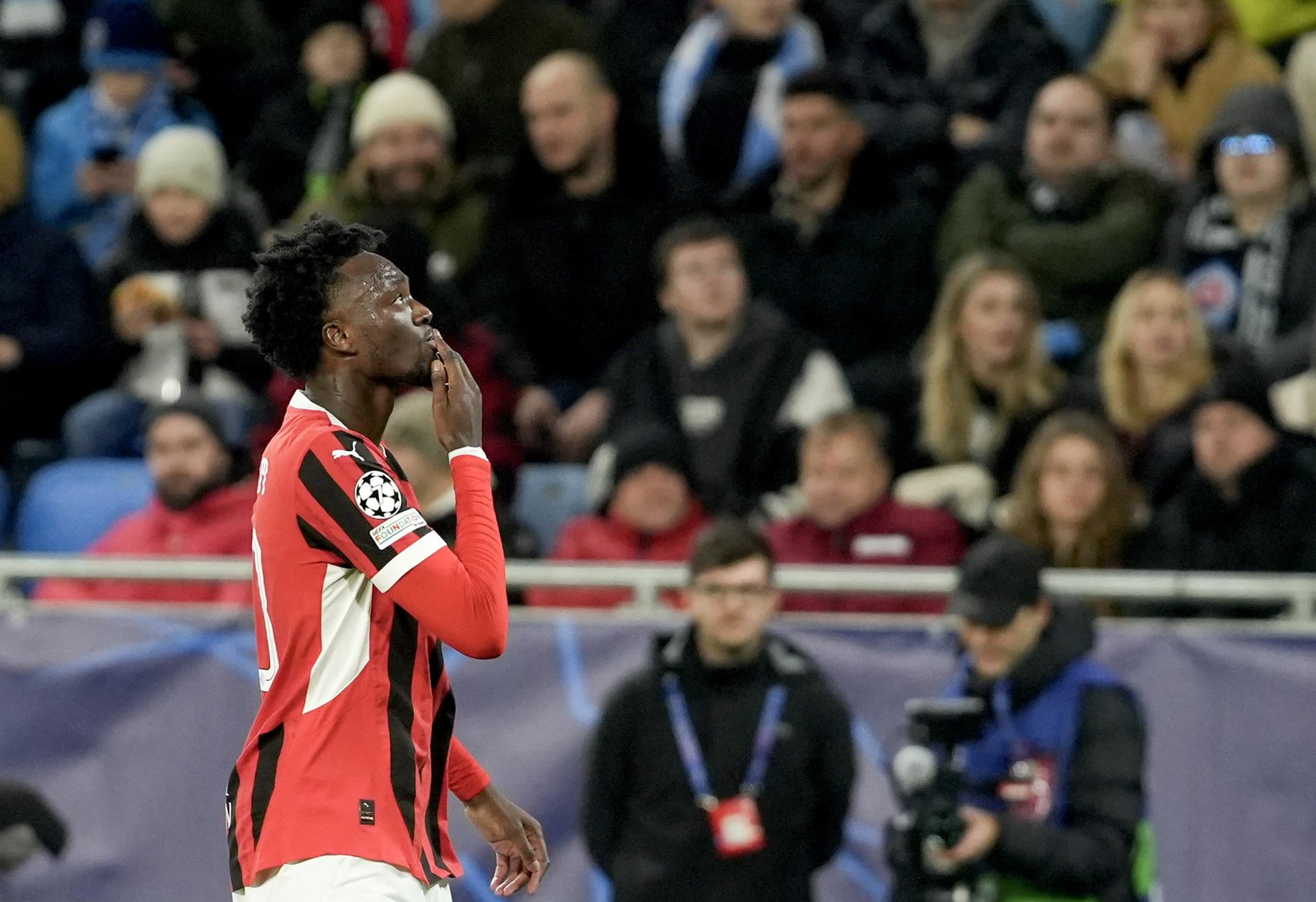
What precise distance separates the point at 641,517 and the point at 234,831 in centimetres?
352

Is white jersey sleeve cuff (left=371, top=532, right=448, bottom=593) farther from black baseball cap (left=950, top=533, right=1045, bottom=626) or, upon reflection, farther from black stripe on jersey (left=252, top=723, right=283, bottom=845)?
black baseball cap (left=950, top=533, right=1045, bottom=626)

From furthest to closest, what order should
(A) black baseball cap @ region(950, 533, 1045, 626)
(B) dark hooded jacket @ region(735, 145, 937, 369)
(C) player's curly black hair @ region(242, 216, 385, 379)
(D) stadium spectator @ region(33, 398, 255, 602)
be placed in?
(B) dark hooded jacket @ region(735, 145, 937, 369) < (D) stadium spectator @ region(33, 398, 255, 602) < (A) black baseball cap @ region(950, 533, 1045, 626) < (C) player's curly black hair @ region(242, 216, 385, 379)

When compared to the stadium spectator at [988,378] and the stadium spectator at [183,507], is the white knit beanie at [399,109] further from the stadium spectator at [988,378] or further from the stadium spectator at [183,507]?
the stadium spectator at [988,378]

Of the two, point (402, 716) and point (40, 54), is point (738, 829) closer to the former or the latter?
point (402, 716)

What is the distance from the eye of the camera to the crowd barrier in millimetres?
6551

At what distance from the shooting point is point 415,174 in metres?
8.84

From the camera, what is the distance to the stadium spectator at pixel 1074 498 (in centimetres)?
695

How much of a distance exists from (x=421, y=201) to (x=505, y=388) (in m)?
1.18

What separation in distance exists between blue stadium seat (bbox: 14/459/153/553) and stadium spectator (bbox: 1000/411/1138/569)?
3209 millimetres

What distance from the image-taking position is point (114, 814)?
23.0ft

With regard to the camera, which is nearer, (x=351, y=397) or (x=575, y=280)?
(x=351, y=397)

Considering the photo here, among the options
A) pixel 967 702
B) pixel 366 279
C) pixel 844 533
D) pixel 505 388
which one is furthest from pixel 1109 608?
pixel 366 279

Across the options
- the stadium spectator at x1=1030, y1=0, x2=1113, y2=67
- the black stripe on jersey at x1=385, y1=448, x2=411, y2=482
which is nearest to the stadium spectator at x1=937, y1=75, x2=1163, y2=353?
the stadium spectator at x1=1030, y1=0, x2=1113, y2=67

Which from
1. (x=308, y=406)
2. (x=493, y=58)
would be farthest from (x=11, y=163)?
(x=308, y=406)
